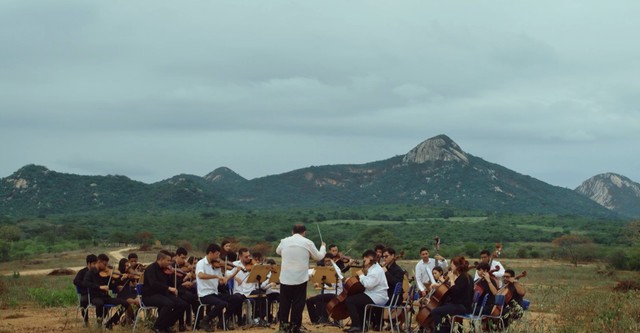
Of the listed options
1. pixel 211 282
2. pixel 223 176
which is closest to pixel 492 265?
pixel 211 282

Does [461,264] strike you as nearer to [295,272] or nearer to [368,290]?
[368,290]

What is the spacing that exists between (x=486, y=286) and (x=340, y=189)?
144518 millimetres

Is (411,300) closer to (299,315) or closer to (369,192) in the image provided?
(299,315)

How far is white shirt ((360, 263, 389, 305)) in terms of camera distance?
14.1 metres

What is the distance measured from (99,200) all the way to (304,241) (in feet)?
387

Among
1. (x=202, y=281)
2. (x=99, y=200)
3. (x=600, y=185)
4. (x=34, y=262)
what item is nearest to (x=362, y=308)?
(x=202, y=281)

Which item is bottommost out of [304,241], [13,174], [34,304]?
[34,304]

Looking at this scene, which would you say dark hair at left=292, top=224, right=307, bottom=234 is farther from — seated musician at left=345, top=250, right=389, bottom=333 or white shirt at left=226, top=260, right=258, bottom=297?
white shirt at left=226, top=260, right=258, bottom=297

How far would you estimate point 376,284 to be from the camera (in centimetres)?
1417

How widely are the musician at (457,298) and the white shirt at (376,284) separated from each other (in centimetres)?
155

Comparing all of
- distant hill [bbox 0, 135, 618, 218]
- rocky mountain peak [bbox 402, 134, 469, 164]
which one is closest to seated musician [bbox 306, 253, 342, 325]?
distant hill [bbox 0, 135, 618, 218]

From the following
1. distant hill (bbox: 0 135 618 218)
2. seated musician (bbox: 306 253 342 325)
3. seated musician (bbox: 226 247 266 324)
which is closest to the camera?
seated musician (bbox: 226 247 266 324)

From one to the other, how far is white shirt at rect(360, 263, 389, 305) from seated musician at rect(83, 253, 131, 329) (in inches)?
161

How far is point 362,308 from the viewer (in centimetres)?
1452
